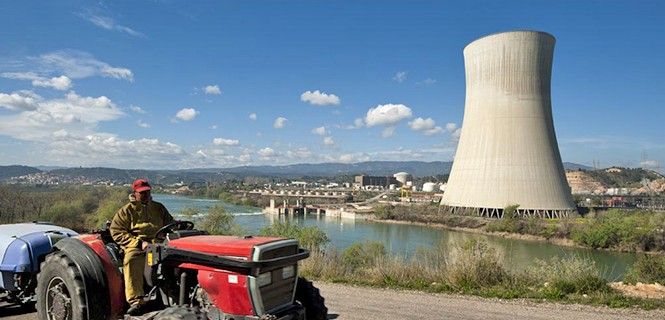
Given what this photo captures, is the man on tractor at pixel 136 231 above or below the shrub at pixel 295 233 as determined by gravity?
above

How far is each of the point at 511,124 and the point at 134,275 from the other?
Result: 26976 millimetres

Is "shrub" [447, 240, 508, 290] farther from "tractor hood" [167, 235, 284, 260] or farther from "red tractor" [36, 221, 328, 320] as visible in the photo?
"tractor hood" [167, 235, 284, 260]

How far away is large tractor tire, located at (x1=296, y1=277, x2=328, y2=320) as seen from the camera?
12.2 ft

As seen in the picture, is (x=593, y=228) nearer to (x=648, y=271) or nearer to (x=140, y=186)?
(x=648, y=271)

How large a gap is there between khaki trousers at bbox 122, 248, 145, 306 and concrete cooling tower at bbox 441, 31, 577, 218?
26.2m

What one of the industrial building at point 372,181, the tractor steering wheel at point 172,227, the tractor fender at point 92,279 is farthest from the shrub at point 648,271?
the industrial building at point 372,181

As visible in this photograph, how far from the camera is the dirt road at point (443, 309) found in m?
5.25

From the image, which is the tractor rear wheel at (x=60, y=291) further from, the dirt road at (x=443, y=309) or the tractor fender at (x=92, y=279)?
the dirt road at (x=443, y=309)

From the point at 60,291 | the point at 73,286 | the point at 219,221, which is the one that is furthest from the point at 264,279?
the point at 219,221

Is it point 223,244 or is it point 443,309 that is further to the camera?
point 443,309

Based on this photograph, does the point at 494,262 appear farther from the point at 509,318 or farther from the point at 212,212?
the point at 212,212

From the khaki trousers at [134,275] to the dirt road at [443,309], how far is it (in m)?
1.86

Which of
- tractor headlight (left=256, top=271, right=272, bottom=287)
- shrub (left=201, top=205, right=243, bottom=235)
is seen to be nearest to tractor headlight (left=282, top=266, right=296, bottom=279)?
tractor headlight (left=256, top=271, right=272, bottom=287)

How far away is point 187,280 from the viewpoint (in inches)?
132
